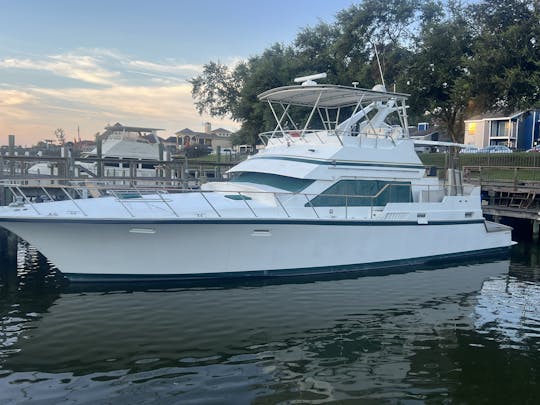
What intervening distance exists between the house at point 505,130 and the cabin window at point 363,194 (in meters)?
33.8

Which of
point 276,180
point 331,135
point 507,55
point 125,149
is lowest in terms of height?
point 276,180

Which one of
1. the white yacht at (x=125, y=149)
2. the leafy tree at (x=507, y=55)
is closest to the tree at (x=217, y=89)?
the white yacht at (x=125, y=149)

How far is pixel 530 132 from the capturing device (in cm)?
4328

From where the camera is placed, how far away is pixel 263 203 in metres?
10.7

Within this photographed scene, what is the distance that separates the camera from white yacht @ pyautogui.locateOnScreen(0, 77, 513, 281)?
9.17m

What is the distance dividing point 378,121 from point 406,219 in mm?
3044

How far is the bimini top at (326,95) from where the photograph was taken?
11.4m

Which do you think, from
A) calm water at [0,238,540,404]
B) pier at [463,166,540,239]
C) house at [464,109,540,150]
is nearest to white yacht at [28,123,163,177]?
pier at [463,166,540,239]

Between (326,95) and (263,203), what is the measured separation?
3.70 meters

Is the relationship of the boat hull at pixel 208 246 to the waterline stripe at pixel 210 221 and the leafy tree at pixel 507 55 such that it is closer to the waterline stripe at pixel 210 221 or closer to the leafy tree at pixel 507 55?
the waterline stripe at pixel 210 221

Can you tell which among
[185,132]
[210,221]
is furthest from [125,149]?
[185,132]

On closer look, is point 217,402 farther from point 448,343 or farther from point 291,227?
point 291,227

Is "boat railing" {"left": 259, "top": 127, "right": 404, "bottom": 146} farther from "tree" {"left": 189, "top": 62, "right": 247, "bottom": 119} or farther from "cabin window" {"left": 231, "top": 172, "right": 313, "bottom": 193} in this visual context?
"tree" {"left": 189, "top": 62, "right": 247, "bottom": 119}

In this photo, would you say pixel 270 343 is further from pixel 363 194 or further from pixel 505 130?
pixel 505 130
